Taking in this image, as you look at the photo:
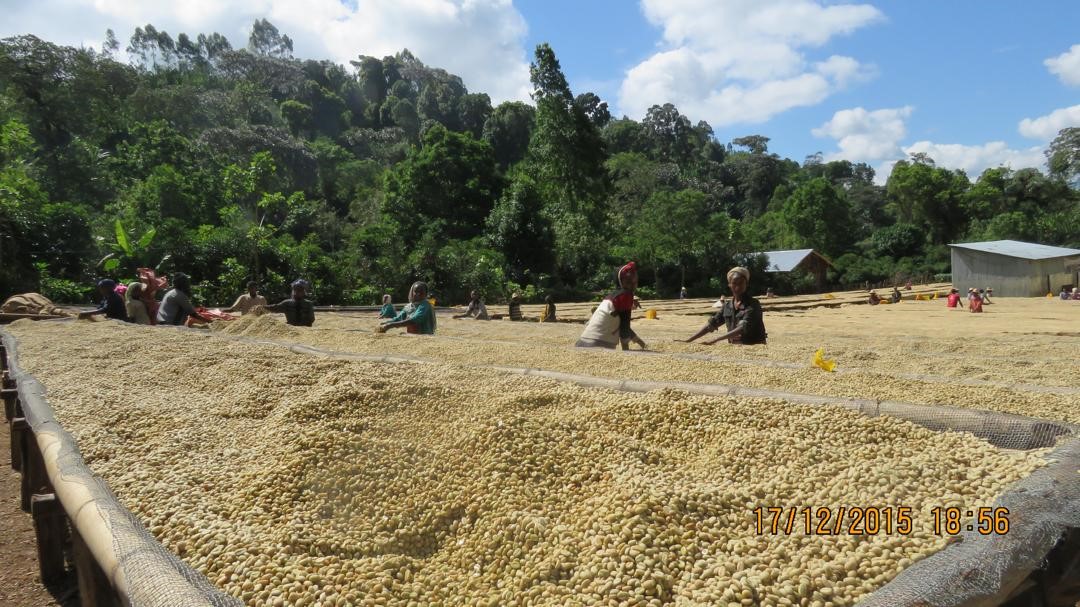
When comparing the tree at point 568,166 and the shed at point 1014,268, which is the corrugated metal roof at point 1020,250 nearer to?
the shed at point 1014,268

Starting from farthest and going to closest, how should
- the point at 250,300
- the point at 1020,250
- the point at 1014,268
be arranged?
1. the point at 1020,250
2. the point at 1014,268
3. the point at 250,300

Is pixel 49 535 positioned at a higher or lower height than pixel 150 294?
lower

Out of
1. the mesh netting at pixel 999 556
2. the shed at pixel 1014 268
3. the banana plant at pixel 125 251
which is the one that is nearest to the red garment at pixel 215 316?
the banana plant at pixel 125 251

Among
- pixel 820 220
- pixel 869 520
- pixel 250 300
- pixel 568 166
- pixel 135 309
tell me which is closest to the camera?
pixel 869 520

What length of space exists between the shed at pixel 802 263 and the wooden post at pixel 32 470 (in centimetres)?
2679

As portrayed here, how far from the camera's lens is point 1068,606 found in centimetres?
162

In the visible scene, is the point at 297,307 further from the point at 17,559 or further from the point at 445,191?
the point at 445,191

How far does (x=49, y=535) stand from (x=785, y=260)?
28.7 meters

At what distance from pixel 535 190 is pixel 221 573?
75.6 feet

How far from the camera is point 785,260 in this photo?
92.7 feet

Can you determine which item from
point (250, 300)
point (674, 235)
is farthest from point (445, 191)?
point (250, 300)

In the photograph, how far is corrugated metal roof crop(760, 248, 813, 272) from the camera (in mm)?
27422

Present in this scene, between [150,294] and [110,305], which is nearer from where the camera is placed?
[110,305]

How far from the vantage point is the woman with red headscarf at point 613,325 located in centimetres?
501
